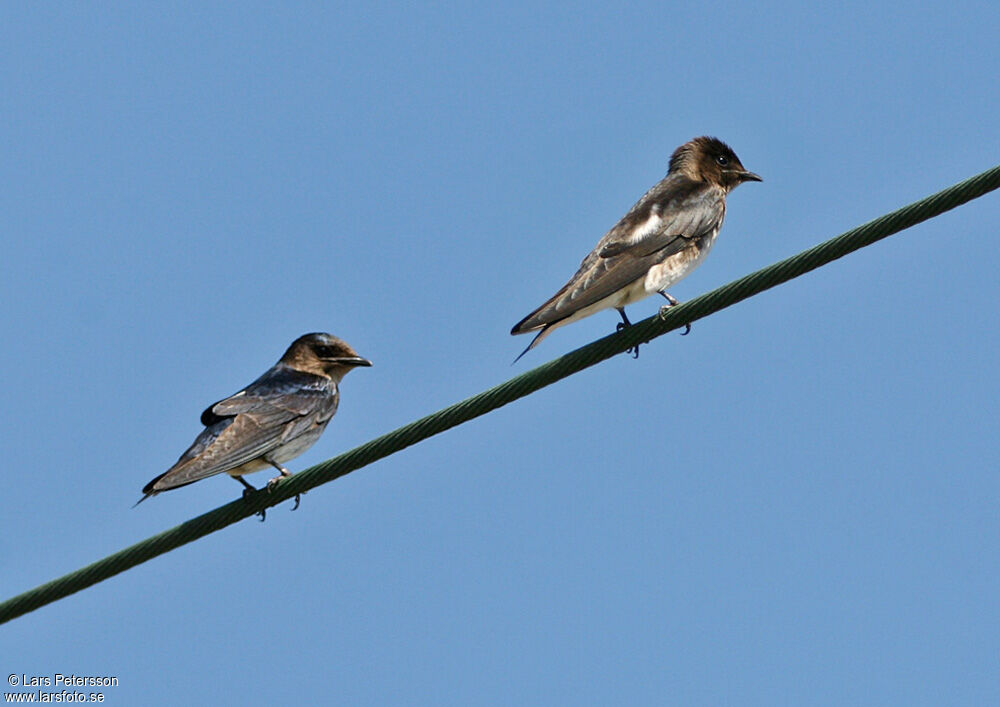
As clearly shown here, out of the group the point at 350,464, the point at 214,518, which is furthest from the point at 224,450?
the point at 350,464

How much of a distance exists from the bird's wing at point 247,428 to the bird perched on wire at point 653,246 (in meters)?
1.85

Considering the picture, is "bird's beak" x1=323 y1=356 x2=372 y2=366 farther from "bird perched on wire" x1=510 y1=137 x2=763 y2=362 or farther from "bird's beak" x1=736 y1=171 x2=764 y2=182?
"bird's beak" x1=736 y1=171 x2=764 y2=182

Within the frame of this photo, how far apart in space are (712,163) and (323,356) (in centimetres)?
318

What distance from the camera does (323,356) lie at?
12.3 m

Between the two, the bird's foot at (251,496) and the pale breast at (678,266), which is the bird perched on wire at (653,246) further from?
the bird's foot at (251,496)

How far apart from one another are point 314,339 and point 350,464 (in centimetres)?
447

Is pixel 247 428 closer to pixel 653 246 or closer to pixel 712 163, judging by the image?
pixel 653 246

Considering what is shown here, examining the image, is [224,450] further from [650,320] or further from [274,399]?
[650,320]

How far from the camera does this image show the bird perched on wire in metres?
10.2

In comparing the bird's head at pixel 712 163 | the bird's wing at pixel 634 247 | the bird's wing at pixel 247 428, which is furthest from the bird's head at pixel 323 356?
the bird's head at pixel 712 163

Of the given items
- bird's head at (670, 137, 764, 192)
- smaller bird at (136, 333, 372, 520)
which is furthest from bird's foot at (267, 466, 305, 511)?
bird's head at (670, 137, 764, 192)

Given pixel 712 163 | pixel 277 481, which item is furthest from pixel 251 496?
pixel 712 163

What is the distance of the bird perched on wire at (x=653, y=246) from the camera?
→ 10.2 metres

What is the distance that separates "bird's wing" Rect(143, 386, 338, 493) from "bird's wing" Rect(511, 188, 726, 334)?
185cm
